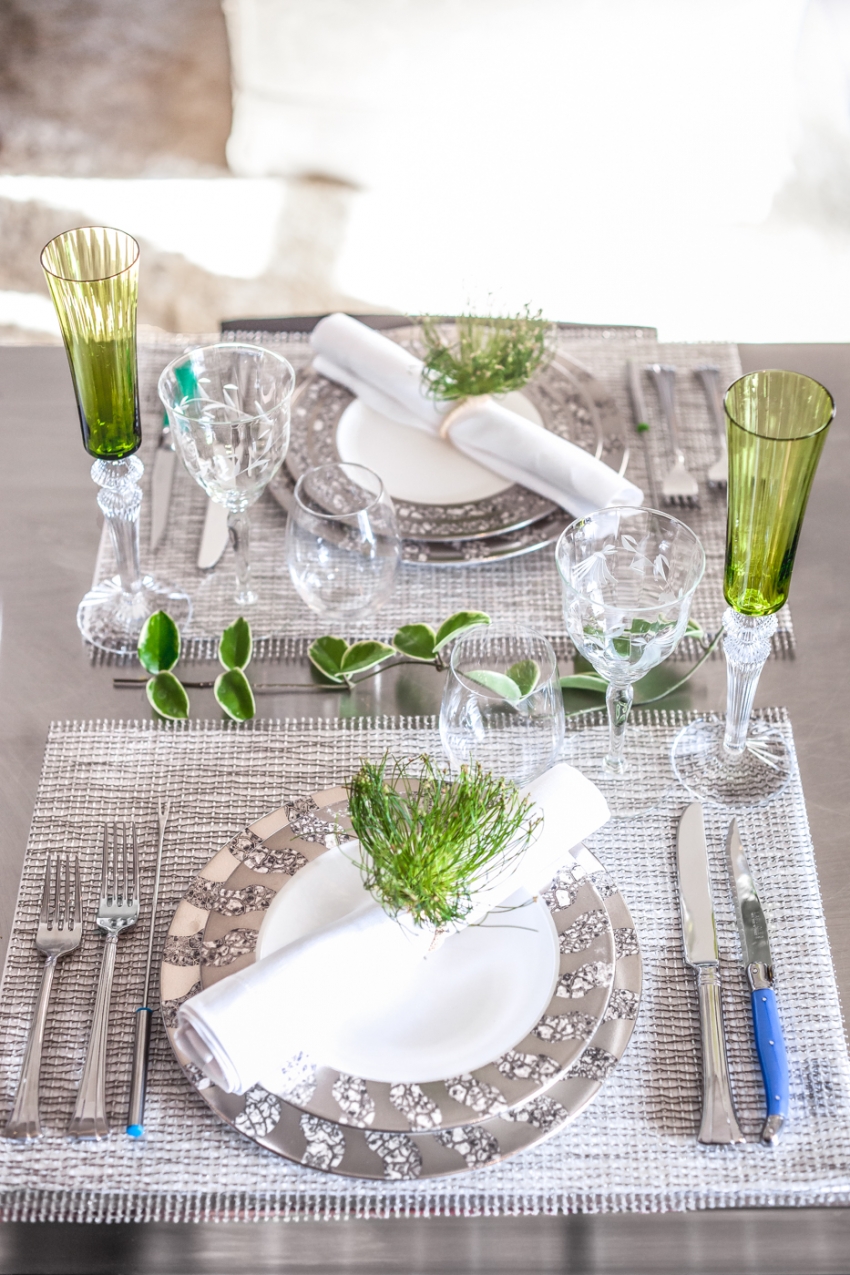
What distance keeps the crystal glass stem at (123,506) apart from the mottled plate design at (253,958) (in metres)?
0.30

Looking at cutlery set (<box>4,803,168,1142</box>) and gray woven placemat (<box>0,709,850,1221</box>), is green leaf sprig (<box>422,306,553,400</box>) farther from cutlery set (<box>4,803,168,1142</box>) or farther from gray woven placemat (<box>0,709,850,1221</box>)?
cutlery set (<box>4,803,168,1142</box>)

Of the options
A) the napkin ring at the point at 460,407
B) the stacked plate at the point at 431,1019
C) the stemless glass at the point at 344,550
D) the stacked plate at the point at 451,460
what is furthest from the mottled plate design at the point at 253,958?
the napkin ring at the point at 460,407

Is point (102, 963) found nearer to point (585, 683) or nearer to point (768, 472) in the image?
point (585, 683)

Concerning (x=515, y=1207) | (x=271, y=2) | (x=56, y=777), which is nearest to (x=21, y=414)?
(x=56, y=777)

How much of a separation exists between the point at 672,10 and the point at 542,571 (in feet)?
7.36

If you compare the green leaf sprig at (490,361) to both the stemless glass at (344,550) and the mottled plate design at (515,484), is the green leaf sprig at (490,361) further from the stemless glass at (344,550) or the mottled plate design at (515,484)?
the stemless glass at (344,550)

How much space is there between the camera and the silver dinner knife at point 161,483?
4.00 feet

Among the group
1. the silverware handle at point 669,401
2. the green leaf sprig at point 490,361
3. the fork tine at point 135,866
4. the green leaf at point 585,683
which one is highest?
the green leaf sprig at point 490,361

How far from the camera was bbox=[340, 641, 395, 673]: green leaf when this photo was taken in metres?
1.07

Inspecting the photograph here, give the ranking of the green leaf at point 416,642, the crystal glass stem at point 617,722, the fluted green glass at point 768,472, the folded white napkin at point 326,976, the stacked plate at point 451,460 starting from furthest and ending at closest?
the stacked plate at point 451,460, the green leaf at point 416,642, the crystal glass stem at point 617,722, the fluted green glass at point 768,472, the folded white napkin at point 326,976

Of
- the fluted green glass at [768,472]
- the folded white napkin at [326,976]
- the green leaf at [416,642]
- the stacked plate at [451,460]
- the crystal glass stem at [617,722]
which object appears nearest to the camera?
the folded white napkin at [326,976]

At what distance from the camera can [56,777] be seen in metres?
1.00

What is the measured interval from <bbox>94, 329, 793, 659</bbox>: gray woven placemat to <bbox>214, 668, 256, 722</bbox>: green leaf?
0.05m

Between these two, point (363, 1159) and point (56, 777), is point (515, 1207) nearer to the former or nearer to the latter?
point (363, 1159)
